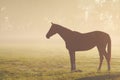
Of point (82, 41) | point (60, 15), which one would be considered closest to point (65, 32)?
point (82, 41)

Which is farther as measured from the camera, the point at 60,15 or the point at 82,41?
the point at 60,15

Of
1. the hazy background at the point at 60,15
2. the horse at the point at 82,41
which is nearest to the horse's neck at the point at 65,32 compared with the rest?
the horse at the point at 82,41

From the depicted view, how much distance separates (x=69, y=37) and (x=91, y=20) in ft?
420

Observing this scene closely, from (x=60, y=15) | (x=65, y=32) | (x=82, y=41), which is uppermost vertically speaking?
(x=60, y=15)

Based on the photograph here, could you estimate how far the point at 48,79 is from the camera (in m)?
17.9

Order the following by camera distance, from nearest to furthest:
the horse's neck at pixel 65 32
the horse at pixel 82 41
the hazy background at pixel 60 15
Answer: the horse at pixel 82 41 → the horse's neck at pixel 65 32 → the hazy background at pixel 60 15

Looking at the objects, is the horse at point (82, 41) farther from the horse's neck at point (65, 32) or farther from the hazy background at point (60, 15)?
the hazy background at point (60, 15)

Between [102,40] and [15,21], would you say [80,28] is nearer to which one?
[15,21]

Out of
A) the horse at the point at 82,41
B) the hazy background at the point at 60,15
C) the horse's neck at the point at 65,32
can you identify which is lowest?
the horse at the point at 82,41

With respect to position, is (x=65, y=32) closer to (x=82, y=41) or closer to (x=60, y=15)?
(x=82, y=41)

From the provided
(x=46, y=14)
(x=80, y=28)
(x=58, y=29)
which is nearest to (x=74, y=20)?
(x=80, y=28)

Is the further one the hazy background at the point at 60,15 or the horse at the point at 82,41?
the hazy background at the point at 60,15

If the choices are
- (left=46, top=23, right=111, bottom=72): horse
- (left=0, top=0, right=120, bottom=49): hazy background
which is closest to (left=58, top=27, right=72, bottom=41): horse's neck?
(left=46, top=23, right=111, bottom=72): horse

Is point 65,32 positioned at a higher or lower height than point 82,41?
higher
